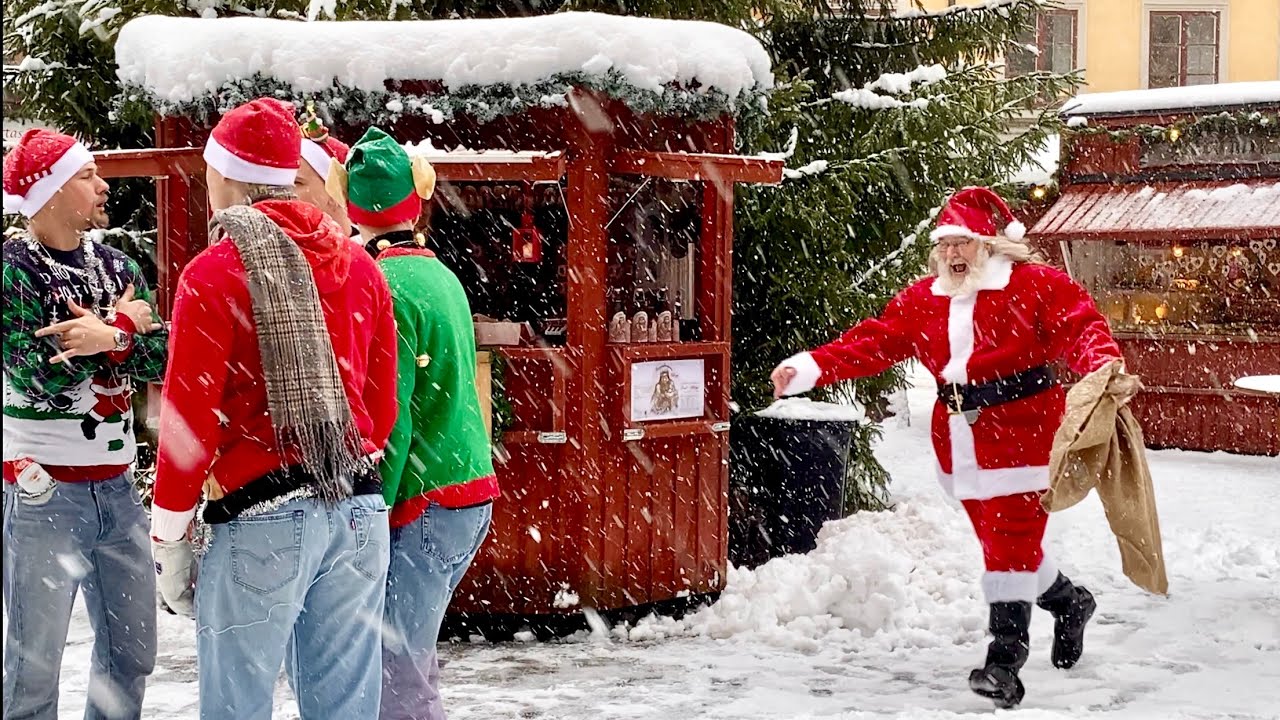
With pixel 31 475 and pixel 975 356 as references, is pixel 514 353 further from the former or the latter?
pixel 31 475

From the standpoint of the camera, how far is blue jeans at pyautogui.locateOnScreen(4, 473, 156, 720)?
407cm

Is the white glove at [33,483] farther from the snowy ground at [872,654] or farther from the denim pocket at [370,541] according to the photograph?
the snowy ground at [872,654]

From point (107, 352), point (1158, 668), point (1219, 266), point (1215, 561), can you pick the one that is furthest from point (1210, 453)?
point (107, 352)

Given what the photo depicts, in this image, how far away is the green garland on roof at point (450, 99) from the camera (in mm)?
6961

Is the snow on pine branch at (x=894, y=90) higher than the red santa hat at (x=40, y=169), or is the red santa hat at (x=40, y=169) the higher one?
the snow on pine branch at (x=894, y=90)

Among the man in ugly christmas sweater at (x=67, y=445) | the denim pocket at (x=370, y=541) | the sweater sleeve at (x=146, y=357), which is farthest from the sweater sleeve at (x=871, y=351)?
the denim pocket at (x=370, y=541)

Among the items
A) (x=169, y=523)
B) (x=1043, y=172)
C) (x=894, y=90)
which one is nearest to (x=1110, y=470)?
(x=169, y=523)

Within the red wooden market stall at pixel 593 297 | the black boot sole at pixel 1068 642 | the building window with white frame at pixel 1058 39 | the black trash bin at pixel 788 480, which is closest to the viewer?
the black boot sole at pixel 1068 642

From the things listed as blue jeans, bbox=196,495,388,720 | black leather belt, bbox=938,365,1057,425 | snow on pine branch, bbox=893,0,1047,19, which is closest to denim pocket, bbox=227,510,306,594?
blue jeans, bbox=196,495,388,720

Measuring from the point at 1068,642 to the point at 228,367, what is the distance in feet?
15.6

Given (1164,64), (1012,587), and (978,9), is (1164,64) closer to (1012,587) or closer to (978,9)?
(978,9)

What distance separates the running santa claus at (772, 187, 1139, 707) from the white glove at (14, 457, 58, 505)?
3194mm

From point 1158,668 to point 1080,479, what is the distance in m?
1.29

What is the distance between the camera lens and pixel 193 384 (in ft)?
9.65
